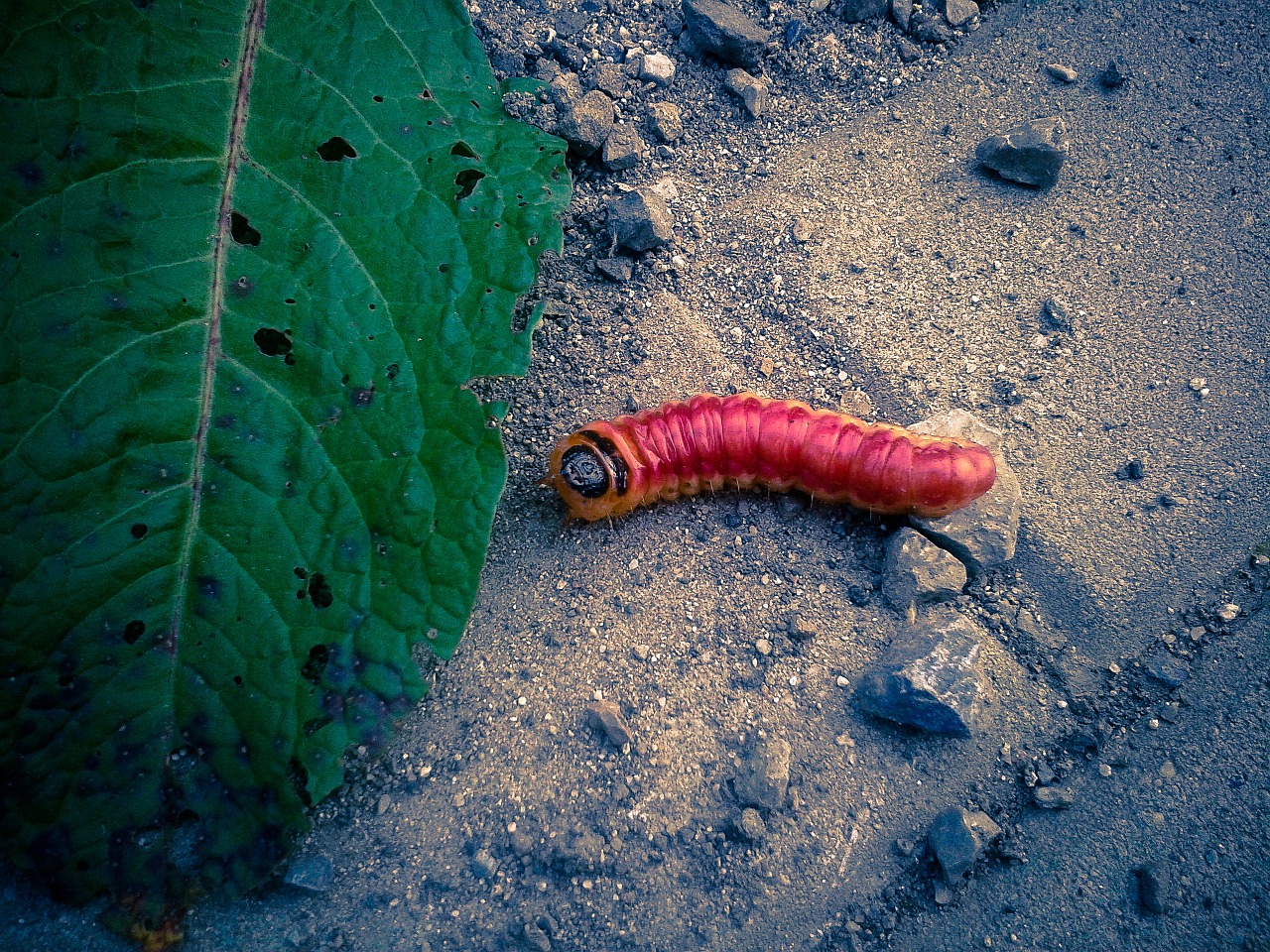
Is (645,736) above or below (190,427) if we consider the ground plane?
below

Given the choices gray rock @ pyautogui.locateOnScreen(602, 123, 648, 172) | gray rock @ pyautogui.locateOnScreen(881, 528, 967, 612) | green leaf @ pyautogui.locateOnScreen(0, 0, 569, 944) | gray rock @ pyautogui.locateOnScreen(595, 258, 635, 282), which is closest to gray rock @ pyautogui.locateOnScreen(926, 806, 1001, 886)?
gray rock @ pyautogui.locateOnScreen(881, 528, 967, 612)

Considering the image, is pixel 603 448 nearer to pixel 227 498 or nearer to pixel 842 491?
pixel 842 491

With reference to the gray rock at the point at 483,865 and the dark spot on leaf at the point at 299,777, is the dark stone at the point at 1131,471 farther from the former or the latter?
the dark spot on leaf at the point at 299,777

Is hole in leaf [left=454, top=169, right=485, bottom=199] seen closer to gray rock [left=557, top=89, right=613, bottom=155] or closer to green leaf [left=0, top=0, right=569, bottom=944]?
green leaf [left=0, top=0, right=569, bottom=944]

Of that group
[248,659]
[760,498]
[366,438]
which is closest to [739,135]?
[760,498]

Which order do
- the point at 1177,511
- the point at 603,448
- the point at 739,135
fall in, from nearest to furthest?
the point at 603,448 → the point at 1177,511 → the point at 739,135
